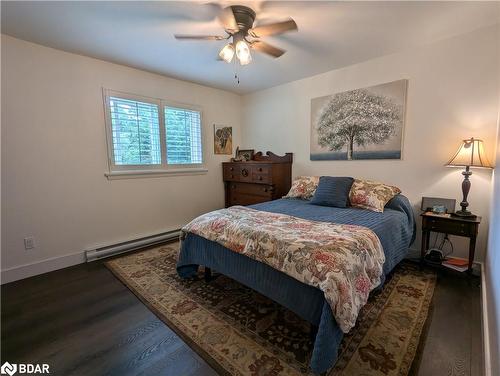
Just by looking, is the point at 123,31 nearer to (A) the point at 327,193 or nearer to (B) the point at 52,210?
(B) the point at 52,210

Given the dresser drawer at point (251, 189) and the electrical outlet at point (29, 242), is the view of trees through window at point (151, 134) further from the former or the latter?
the electrical outlet at point (29, 242)

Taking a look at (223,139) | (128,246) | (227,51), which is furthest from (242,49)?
(128,246)

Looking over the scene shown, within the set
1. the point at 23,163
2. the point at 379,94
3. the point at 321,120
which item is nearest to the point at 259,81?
the point at 321,120

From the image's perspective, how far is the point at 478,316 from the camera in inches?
68.8

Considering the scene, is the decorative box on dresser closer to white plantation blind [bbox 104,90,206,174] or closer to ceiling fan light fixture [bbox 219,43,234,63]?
white plantation blind [bbox 104,90,206,174]

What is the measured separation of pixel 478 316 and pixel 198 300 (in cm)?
216

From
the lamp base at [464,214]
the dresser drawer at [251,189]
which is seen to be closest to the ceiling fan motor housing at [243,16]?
the dresser drawer at [251,189]

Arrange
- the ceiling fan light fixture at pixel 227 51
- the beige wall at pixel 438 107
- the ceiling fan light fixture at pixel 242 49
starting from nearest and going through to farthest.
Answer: the ceiling fan light fixture at pixel 242 49
the ceiling fan light fixture at pixel 227 51
the beige wall at pixel 438 107

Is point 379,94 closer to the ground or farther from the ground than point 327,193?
farther from the ground

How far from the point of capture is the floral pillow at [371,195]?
97.1 inches

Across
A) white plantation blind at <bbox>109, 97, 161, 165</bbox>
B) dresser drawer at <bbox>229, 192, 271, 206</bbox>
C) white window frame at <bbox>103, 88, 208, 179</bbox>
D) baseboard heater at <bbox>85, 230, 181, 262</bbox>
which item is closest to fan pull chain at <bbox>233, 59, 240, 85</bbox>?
white window frame at <bbox>103, 88, 208, 179</bbox>

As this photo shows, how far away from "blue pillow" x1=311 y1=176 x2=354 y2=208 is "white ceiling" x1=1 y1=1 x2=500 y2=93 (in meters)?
1.47

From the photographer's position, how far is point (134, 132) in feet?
10.3

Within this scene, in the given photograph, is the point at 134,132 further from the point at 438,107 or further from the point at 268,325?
the point at 438,107
